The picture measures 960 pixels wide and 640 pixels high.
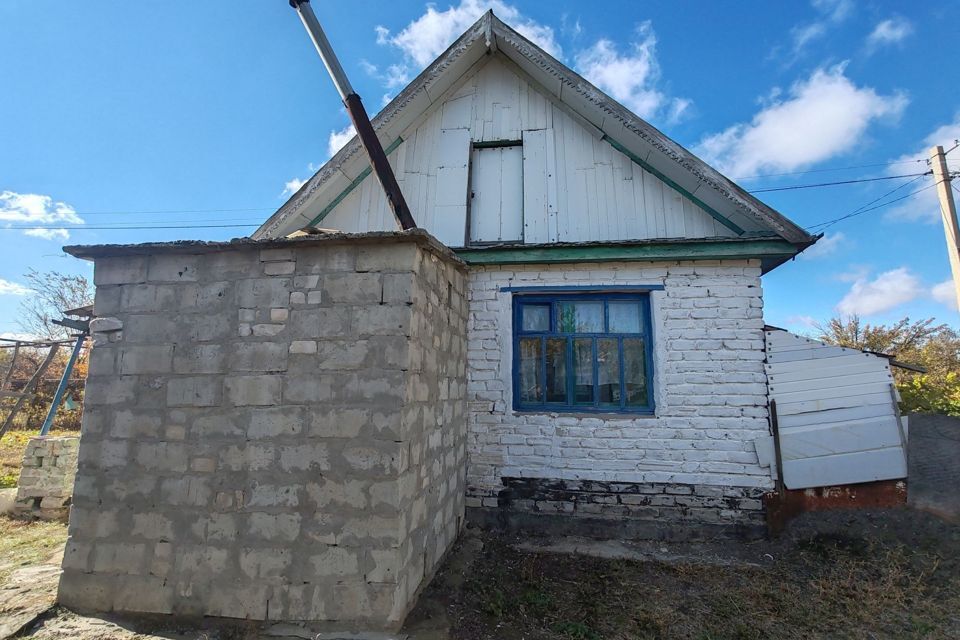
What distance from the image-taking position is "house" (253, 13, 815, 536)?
507cm

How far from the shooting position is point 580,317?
5.56 meters

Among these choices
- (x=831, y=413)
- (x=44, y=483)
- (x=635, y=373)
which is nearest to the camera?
(x=831, y=413)

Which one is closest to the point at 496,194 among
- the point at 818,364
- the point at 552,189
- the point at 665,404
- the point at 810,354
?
the point at 552,189

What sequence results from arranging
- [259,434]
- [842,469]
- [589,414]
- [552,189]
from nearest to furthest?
[259,434], [842,469], [589,414], [552,189]

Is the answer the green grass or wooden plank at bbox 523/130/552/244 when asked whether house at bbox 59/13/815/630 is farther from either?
the green grass

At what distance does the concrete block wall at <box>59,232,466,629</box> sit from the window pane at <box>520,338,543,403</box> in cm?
180

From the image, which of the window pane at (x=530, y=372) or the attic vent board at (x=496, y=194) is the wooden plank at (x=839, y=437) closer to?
the window pane at (x=530, y=372)

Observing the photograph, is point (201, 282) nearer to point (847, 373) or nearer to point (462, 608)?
point (462, 608)

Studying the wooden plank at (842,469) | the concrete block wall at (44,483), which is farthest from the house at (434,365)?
the concrete block wall at (44,483)

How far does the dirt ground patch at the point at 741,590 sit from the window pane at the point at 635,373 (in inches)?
62.9

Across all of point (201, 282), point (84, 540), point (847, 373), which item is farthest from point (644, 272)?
point (84, 540)

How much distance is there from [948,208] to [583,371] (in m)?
10.7

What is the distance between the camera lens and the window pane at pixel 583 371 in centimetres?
543

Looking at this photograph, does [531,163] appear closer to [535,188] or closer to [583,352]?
[535,188]
